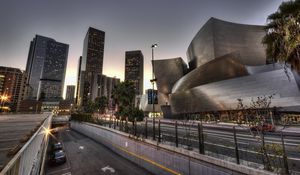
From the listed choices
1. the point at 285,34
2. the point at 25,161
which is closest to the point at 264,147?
the point at 285,34

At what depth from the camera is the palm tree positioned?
22.5 feet

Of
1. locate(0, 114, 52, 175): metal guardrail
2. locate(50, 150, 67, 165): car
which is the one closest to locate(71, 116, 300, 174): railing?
locate(0, 114, 52, 175): metal guardrail

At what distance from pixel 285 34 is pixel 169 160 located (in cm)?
1210

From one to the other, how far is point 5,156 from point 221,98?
152 feet

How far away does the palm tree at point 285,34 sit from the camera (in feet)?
22.5

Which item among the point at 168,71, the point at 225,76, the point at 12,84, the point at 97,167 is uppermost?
the point at 12,84

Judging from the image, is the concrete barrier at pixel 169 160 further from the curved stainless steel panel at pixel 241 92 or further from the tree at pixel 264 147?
the curved stainless steel panel at pixel 241 92

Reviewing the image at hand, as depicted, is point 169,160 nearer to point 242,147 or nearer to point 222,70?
point 242,147

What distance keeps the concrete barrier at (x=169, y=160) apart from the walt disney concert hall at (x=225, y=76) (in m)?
28.6

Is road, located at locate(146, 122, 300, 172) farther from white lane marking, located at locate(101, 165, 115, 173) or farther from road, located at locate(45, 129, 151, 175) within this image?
white lane marking, located at locate(101, 165, 115, 173)

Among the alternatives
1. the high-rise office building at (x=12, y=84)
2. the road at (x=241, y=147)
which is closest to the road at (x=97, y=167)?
the road at (x=241, y=147)

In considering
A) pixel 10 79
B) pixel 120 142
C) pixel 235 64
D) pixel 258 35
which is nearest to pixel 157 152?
pixel 120 142

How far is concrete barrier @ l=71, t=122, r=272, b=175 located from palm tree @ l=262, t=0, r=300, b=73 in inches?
262

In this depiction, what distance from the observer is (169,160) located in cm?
1240
